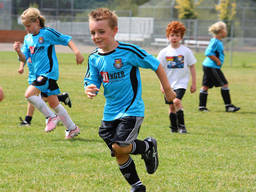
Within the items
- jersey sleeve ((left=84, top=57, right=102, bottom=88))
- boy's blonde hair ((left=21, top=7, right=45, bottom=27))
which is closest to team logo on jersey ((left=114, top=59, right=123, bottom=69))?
jersey sleeve ((left=84, top=57, right=102, bottom=88))

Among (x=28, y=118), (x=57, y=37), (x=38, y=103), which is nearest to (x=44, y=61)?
(x=57, y=37)

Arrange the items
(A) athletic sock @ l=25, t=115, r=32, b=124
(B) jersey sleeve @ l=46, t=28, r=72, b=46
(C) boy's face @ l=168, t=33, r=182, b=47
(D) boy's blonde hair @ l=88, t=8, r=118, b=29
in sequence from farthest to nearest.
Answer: (A) athletic sock @ l=25, t=115, r=32, b=124 < (C) boy's face @ l=168, t=33, r=182, b=47 < (B) jersey sleeve @ l=46, t=28, r=72, b=46 < (D) boy's blonde hair @ l=88, t=8, r=118, b=29

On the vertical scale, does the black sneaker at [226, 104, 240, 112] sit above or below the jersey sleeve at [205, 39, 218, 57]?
below

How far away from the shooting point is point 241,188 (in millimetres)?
4609

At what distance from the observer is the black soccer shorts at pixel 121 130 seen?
4.20m

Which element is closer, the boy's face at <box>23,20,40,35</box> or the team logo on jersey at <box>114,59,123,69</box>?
the team logo on jersey at <box>114,59,123,69</box>

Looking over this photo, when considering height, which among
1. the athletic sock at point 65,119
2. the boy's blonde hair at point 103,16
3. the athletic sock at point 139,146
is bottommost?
the athletic sock at point 65,119

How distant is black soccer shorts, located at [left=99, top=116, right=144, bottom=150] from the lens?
4195 millimetres

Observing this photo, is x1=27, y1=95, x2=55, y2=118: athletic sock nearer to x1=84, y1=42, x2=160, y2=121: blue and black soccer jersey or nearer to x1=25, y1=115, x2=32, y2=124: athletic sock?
x1=25, y1=115, x2=32, y2=124: athletic sock

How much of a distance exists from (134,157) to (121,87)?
181 centimetres

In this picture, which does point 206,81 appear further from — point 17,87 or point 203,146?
point 17,87

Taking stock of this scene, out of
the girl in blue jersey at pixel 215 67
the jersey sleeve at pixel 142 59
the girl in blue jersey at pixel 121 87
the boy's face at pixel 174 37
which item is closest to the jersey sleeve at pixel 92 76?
the girl in blue jersey at pixel 121 87

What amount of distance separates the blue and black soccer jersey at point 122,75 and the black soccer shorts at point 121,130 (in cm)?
5

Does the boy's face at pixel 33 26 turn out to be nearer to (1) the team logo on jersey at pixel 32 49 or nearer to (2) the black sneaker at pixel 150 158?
(1) the team logo on jersey at pixel 32 49
